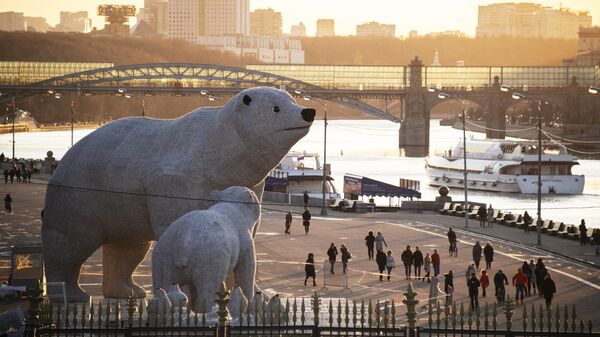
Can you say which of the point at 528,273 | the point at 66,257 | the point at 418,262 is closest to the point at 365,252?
the point at 418,262

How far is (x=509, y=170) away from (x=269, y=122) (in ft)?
188

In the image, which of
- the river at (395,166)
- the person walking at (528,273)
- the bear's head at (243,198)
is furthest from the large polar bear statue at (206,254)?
the river at (395,166)

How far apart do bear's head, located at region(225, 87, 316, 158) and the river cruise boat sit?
5449cm

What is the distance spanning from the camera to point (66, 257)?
25125mm

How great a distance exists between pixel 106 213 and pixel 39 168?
5586cm

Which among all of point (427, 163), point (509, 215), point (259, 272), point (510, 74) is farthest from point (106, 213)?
point (510, 74)

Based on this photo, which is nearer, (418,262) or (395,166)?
(418,262)

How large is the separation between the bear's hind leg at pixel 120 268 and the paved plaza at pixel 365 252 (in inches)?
45.4

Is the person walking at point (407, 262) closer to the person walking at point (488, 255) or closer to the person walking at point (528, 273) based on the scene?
the person walking at point (488, 255)

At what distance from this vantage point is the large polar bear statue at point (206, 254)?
2012 cm

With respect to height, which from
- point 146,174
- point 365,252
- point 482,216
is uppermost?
point 146,174

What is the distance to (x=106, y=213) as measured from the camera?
24.3 m

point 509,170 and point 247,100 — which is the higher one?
point 247,100

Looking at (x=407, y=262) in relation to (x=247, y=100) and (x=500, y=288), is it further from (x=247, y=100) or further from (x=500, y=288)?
(x=247, y=100)
